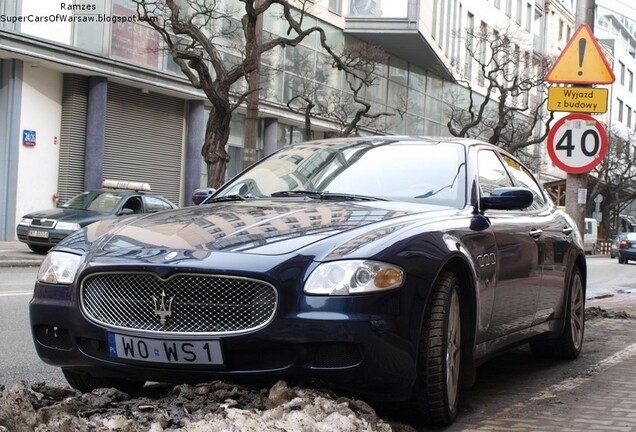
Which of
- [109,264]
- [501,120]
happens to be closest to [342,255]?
[109,264]

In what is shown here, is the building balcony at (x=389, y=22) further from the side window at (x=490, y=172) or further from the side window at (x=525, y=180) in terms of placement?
the side window at (x=490, y=172)

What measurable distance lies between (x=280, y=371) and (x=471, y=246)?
4.77 feet

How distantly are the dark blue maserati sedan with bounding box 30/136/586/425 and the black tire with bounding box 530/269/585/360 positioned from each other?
5.93 feet

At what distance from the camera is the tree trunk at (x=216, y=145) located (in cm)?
2339

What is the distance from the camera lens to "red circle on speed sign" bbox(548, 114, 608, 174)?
11430 millimetres

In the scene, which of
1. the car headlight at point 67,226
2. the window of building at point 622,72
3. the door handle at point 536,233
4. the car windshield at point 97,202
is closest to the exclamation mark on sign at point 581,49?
the door handle at point 536,233

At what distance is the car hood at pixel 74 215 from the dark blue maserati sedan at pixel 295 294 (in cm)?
1506

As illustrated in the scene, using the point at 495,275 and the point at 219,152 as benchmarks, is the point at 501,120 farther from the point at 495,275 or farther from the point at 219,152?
the point at 495,275

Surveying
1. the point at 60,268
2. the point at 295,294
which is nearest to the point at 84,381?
the point at 60,268

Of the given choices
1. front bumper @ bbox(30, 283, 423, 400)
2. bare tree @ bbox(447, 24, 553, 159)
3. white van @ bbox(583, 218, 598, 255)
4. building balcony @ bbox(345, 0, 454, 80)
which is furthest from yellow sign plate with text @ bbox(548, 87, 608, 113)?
white van @ bbox(583, 218, 598, 255)

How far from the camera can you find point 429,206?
18.4 feet

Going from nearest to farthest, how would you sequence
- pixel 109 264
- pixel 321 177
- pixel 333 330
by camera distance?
pixel 333 330 < pixel 109 264 < pixel 321 177

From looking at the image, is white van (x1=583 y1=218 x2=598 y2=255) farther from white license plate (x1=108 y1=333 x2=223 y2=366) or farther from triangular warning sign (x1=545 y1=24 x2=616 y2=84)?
white license plate (x1=108 y1=333 x2=223 y2=366)

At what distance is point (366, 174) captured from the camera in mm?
5992
